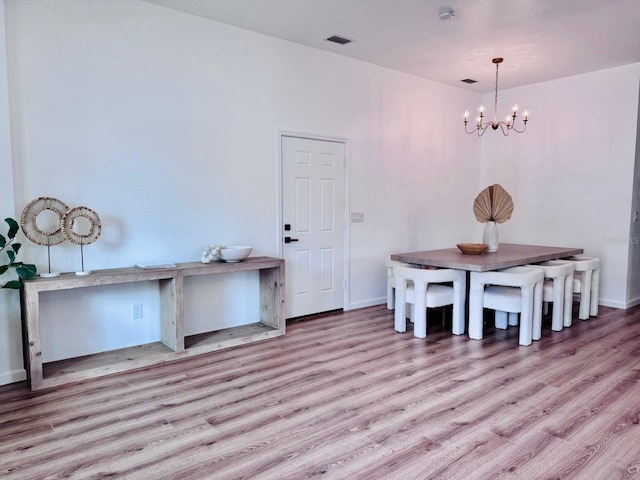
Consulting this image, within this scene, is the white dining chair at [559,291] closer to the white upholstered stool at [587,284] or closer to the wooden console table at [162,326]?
the white upholstered stool at [587,284]

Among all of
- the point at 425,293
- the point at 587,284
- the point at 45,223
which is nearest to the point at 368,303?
the point at 425,293

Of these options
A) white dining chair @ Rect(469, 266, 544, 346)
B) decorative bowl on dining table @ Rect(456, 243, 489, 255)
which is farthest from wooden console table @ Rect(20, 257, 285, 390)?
decorative bowl on dining table @ Rect(456, 243, 489, 255)

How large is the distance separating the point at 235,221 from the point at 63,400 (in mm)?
2035

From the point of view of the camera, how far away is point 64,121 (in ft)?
10.6

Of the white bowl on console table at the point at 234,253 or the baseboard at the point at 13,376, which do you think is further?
the white bowl on console table at the point at 234,253

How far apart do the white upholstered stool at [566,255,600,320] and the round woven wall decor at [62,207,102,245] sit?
4695 mm

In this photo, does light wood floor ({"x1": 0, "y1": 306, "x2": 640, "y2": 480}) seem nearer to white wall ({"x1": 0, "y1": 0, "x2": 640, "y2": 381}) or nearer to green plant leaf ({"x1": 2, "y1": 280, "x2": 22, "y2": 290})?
green plant leaf ({"x1": 2, "y1": 280, "x2": 22, "y2": 290})

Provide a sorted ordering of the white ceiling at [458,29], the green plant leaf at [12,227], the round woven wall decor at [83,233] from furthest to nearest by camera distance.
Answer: the white ceiling at [458,29], the round woven wall decor at [83,233], the green plant leaf at [12,227]

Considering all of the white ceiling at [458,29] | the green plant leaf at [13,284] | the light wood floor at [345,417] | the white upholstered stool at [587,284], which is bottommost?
the light wood floor at [345,417]

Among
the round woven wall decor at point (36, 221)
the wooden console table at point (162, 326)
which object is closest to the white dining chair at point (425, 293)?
the wooden console table at point (162, 326)

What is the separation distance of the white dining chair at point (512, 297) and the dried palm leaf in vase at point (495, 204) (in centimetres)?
74

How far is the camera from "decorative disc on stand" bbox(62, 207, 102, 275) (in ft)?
10.4

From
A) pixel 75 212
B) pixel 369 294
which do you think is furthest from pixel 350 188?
pixel 75 212

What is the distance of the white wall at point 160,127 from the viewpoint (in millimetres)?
3180
